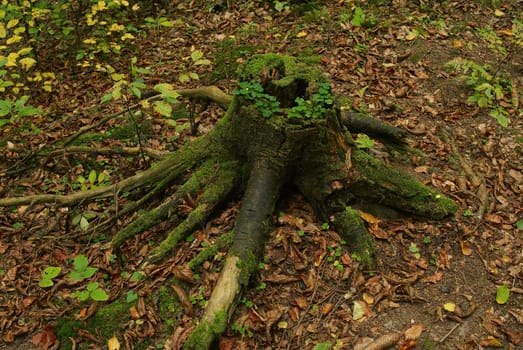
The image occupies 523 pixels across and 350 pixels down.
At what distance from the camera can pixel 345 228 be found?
3721 mm

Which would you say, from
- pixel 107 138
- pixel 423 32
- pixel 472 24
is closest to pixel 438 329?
pixel 107 138

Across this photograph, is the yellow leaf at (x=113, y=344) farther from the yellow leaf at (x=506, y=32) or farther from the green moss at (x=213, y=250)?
the yellow leaf at (x=506, y=32)

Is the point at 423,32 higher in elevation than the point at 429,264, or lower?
higher

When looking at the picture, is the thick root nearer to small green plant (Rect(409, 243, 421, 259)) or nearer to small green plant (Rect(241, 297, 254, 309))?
small green plant (Rect(241, 297, 254, 309))

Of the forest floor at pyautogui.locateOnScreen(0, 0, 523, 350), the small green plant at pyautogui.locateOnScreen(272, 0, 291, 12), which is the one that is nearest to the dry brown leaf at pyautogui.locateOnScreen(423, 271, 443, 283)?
the forest floor at pyautogui.locateOnScreen(0, 0, 523, 350)

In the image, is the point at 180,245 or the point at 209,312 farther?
the point at 180,245

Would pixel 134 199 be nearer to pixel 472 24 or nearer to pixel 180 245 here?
pixel 180 245

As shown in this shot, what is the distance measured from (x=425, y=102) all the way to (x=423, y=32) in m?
1.66

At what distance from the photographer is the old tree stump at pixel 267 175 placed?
137 inches

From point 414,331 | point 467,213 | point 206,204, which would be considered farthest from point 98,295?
point 467,213

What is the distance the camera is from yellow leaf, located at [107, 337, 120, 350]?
3.30 metres

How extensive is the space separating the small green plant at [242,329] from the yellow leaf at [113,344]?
920 mm

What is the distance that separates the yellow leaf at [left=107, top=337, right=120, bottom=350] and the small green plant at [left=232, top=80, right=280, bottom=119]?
85.2 inches

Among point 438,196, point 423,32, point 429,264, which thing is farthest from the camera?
point 423,32
